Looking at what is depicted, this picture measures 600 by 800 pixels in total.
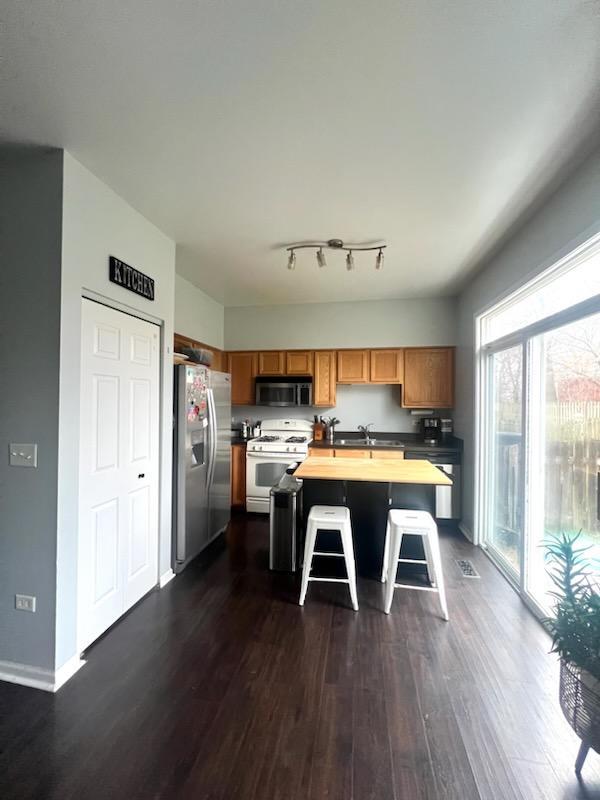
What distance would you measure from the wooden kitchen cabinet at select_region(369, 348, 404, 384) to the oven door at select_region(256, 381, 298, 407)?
1038mm

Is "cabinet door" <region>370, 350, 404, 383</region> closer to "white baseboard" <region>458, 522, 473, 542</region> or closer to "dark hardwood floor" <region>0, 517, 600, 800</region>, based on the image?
"white baseboard" <region>458, 522, 473, 542</region>

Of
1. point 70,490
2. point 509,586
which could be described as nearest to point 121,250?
point 70,490

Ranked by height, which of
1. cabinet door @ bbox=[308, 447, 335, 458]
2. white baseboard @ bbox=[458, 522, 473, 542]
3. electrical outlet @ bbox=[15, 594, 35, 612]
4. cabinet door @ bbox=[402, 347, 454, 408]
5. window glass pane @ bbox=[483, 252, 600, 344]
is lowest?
white baseboard @ bbox=[458, 522, 473, 542]

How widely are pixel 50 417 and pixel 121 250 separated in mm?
1140

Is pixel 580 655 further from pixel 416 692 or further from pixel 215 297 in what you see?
pixel 215 297

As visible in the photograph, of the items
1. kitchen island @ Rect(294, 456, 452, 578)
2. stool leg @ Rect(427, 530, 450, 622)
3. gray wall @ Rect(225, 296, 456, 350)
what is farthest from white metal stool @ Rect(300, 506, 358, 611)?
gray wall @ Rect(225, 296, 456, 350)

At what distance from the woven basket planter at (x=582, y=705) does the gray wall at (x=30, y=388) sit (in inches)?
92.5

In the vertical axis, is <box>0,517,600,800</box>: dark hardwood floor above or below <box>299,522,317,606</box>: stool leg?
below

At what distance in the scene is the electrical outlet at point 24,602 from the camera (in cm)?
175

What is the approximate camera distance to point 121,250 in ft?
7.16

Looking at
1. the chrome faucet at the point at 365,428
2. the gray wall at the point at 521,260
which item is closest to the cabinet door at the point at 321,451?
the chrome faucet at the point at 365,428

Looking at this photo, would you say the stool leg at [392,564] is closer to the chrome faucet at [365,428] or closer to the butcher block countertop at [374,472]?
the butcher block countertop at [374,472]

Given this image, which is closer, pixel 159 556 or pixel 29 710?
pixel 29 710

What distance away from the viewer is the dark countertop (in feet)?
13.1
